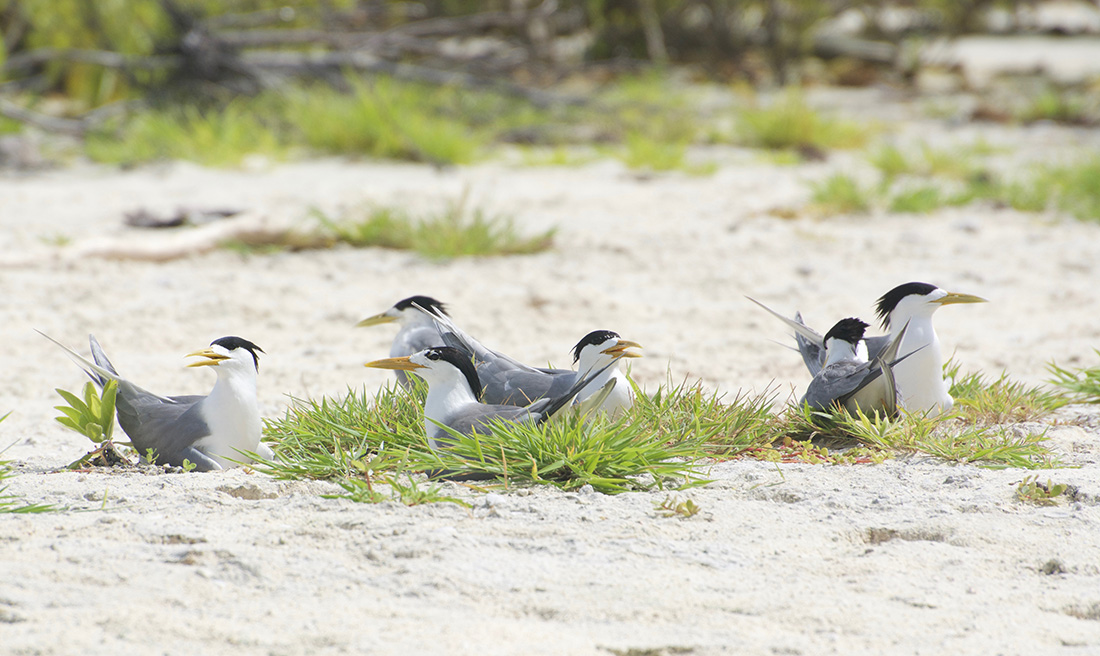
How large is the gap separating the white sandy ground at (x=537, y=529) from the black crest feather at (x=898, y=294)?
1.77 feet

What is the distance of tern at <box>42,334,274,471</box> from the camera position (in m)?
2.91

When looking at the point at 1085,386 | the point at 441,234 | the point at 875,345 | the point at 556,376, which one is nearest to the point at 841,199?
the point at 441,234

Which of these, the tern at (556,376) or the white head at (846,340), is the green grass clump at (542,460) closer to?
the tern at (556,376)

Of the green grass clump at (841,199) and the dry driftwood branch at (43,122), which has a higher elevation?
the dry driftwood branch at (43,122)

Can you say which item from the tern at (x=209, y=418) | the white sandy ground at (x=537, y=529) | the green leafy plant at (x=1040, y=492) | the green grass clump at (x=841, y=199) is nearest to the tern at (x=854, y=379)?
the white sandy ground at (x=537, y=529)

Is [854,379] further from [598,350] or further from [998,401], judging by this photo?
[598,350]

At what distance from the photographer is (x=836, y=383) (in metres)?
3.21

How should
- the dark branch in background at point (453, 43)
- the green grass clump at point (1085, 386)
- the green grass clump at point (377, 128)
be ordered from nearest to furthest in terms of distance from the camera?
the green grass clump at point (1085, 386)
the green grass clump at point (377, 128)
the dark branch in background at point (453, 43)

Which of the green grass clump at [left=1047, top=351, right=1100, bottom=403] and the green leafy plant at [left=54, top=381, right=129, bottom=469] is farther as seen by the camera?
the green grass clump at [left=1047, top=351, right=1100, bottom=403]

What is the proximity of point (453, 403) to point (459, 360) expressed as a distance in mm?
120

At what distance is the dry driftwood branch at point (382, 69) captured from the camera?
365 inches

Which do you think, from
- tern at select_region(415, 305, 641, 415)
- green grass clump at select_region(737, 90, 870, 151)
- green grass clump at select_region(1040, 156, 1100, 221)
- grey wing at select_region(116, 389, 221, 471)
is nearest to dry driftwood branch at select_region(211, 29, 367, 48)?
green grass clump at select_region(737, 90, 870, 151)

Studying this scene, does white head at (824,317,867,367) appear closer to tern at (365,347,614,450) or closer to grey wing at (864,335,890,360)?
grey wing at (864,335,890,360)

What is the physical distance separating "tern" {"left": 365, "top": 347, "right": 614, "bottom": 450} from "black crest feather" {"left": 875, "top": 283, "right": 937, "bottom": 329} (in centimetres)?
98
